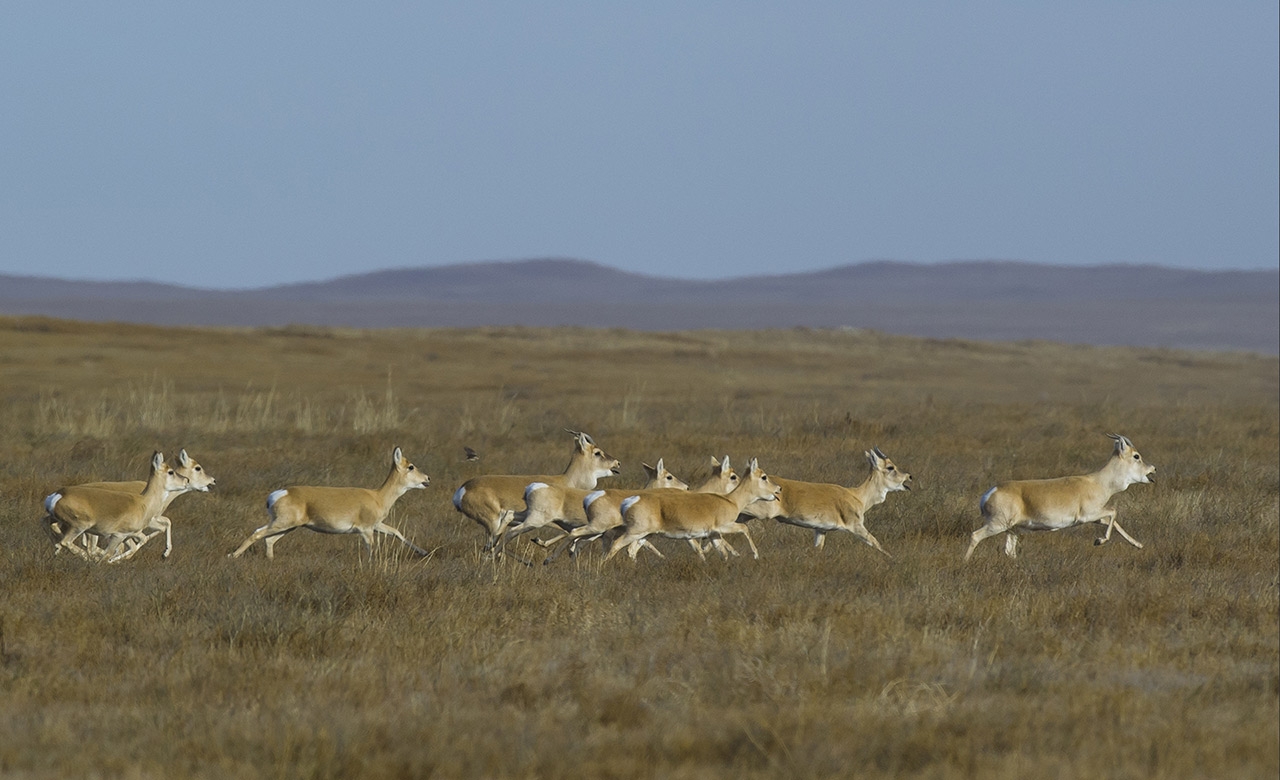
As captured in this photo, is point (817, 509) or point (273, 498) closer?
point (273, 498)

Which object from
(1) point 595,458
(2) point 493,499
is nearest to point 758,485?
(2) point 493,499

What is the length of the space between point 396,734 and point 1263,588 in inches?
262

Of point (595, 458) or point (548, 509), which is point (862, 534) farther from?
point (595, 458)

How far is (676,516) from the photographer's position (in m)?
12.1

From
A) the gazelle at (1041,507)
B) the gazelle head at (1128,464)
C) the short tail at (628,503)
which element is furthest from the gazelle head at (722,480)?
the gazelle head at (1128,464)

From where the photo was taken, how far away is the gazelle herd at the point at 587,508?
12.1 metres

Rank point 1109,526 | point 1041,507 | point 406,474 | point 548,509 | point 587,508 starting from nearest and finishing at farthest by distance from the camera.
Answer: point 587,508
point 548,509
point 1041,507
point 1109,526
point 406,474

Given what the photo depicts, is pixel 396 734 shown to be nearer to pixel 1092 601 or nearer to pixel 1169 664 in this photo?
pixel 1169 664

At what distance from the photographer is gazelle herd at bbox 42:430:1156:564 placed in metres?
12.1

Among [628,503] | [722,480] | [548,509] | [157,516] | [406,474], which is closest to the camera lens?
[628,503]

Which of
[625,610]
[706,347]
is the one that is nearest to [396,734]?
[625,610]

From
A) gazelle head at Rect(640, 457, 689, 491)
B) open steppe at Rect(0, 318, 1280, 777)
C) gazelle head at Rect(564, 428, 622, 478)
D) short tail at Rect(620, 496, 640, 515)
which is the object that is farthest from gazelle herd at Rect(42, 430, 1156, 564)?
gazelle head at Rect(564, 428, 622, 478)

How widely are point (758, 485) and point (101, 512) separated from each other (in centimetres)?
557

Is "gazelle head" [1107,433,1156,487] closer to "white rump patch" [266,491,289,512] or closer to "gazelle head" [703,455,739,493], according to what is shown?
"gazelle head" [703,455,739,493]
